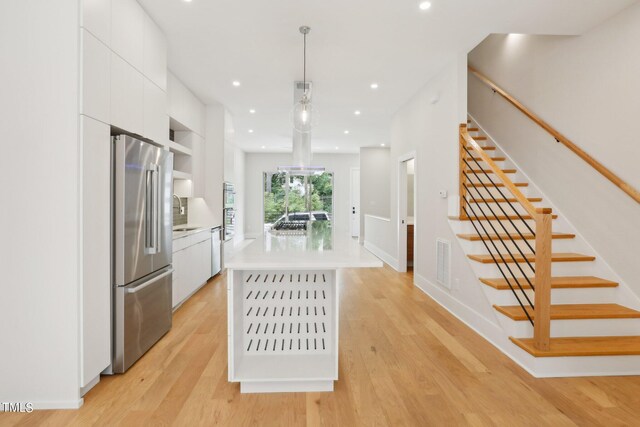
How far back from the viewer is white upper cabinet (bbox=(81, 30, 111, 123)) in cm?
210

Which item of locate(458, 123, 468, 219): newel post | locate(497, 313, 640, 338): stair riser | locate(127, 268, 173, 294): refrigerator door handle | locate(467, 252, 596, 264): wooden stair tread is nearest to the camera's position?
locate(127, 268, 173, 294): refrigerator door handle

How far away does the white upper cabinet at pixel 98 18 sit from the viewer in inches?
82.6

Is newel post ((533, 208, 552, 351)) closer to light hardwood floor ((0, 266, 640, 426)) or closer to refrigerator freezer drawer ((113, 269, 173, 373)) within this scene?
light hardwood floor ((0, 266, 640, 426))

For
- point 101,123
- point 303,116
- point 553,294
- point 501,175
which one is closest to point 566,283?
point 553,294

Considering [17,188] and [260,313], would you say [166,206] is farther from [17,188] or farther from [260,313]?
[260,313]

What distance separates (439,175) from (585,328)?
2198 mm

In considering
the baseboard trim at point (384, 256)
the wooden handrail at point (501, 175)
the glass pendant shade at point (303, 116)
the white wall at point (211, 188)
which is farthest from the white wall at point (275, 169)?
the wooden handrail at point (501, 175)

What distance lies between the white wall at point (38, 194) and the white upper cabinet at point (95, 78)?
5 centimetres

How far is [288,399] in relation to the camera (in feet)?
7.11

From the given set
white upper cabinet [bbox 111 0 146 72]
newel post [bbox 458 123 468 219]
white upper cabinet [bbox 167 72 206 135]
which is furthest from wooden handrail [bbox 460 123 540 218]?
white upper cabinet [bbox 167 72 206 135]

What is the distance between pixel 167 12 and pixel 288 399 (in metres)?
3.20

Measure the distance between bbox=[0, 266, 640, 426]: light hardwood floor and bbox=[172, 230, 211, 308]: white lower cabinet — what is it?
0.91 m

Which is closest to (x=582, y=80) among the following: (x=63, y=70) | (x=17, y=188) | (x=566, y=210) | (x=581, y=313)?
(x=566, y=210)

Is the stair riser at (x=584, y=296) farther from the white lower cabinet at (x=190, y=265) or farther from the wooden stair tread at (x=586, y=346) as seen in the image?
the white lower cabinet at (x=190, y=265)
